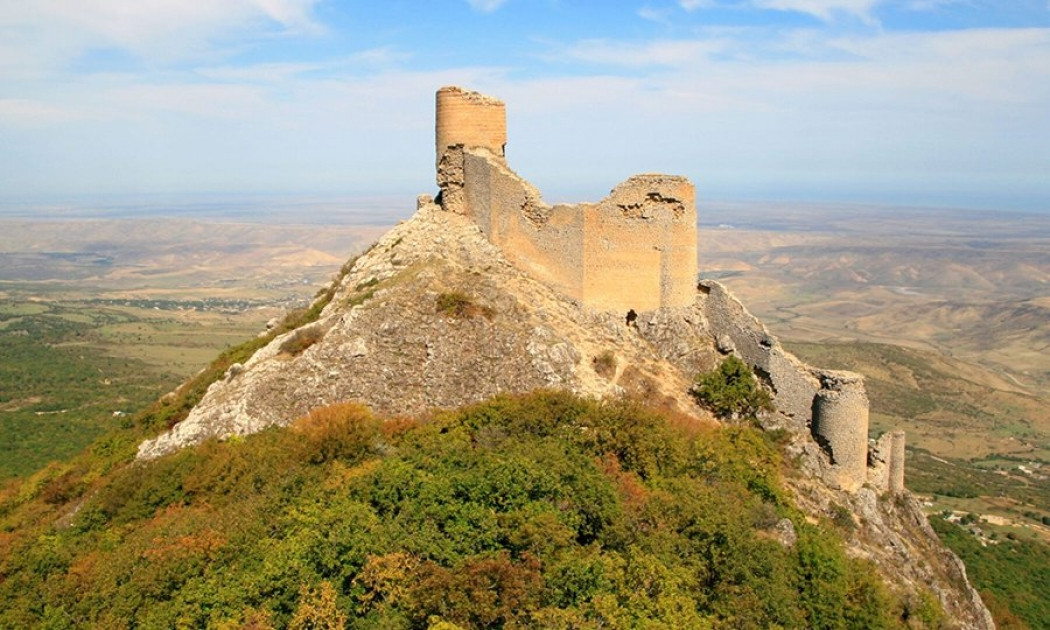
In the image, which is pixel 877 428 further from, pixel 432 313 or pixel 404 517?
pixel 404 517

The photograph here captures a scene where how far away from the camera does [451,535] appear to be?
1493cm

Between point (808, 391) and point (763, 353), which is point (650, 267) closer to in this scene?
point (763, 353)

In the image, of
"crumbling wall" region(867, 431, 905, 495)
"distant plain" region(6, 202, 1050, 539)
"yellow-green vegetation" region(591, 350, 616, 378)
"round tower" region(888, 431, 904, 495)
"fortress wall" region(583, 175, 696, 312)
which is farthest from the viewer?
"distant plain" region(6, 202, 1050, 539)

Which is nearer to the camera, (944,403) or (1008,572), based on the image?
(1008,572)

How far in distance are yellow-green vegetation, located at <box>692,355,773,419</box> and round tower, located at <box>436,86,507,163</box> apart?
9318 millimetres

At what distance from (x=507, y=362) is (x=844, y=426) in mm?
A: 9025

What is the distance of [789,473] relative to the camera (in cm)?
2150

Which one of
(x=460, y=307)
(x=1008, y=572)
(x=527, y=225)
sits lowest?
(x=1008, y=572)

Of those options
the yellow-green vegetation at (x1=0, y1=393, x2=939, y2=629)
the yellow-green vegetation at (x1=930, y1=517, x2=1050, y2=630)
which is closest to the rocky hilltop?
the yellow-green vegetation at (x1=0, y1=393, x2=939, y2=629)

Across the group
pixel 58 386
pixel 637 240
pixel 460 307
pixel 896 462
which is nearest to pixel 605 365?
pixel 637 240

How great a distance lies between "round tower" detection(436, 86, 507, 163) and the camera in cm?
2491

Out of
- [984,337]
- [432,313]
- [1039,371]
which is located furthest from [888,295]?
[432,313]

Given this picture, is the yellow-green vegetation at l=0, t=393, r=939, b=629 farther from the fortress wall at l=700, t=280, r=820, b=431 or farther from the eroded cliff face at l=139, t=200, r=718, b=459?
the fortress wall at l=700, t=280, r=820, b=431

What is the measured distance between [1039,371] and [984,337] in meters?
20.7
